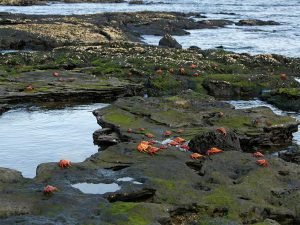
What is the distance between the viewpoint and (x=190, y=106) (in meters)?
27.9

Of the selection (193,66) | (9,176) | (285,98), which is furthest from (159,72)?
(9,176)

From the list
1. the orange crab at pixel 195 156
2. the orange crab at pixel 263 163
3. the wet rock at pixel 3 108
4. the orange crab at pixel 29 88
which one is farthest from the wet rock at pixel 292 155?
the orange crab at pixel 29 88

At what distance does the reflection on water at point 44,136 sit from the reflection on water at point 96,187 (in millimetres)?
3519

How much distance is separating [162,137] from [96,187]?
7344 mm

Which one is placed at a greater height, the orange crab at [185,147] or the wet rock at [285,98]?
the orange crab at [185,147]

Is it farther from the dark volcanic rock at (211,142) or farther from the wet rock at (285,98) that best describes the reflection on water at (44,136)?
the wet rock at (285,98)

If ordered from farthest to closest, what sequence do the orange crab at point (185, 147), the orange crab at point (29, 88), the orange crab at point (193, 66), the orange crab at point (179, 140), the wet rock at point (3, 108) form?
1. the orange crab at point (193, 66)
2. the orange crab at point (29, 88)
3. the wet rock at point (3, 108)
4. the orange crab at point (179, 140)
5. the orange crab at point (185, 147)

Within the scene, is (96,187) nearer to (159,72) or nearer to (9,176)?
(9,176)

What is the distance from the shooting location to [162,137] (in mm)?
23422

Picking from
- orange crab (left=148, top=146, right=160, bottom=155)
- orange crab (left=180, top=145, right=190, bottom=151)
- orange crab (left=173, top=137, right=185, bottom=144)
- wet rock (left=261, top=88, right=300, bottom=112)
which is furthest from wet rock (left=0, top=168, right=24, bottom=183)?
wet rock (left=261, top=88, right=300, bottom=112)

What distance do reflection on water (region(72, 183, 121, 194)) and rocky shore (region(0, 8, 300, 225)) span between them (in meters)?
0.26

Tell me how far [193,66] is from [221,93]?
5021mm

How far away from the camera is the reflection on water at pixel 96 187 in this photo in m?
16.2

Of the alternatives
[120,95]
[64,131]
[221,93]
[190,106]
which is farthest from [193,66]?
[64,131]
